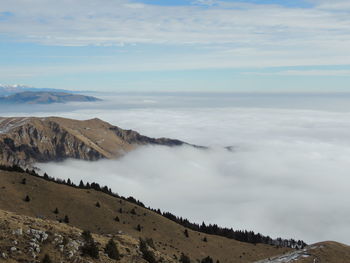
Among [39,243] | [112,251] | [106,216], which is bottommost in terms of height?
[39,243]

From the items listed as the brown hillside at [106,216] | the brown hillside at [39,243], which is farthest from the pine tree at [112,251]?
the brown hillside at [106,216]

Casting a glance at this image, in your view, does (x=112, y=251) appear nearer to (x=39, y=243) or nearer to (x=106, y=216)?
(x=39, y=243)

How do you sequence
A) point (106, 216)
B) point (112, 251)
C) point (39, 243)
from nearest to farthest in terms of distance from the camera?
point (39, 243), point (112, 251), point (106, 216)

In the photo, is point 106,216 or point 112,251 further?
point 106,216

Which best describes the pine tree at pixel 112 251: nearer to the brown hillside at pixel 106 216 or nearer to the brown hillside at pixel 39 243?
the brown hillside at pixel 39 243

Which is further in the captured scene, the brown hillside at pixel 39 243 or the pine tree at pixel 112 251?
the pine tree at pixel 112 251

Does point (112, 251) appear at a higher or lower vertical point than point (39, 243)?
higher

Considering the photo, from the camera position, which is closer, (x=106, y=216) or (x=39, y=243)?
(x=39, y=243)

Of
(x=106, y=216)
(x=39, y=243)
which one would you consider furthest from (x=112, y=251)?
Result: (x=106, y=216)

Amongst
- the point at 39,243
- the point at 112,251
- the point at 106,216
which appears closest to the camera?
the point at 39,243

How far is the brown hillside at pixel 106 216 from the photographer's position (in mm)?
99250

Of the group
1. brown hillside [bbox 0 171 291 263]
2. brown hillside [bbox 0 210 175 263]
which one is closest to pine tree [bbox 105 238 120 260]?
brown hillside [bbox 0 210 175 263]

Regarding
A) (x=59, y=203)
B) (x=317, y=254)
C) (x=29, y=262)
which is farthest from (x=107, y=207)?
(x=29, y=262)

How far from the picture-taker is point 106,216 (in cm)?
10688
